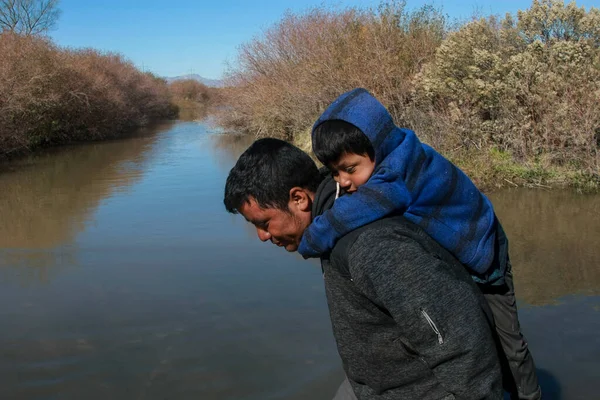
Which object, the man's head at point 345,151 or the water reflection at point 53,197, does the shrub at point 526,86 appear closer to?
the water reflection at point 53,197

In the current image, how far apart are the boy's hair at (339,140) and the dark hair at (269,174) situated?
82 millimetres

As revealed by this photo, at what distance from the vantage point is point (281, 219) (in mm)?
1949

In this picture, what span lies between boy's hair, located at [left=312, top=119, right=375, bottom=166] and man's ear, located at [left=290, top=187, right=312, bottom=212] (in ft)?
0.49

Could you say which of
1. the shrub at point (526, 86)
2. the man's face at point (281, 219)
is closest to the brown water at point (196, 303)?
the shrub at point (526, 86)

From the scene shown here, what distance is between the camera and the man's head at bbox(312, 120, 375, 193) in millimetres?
1867

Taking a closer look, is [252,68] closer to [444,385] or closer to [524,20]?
[524,20]

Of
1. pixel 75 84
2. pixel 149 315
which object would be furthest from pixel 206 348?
pixel 75 84

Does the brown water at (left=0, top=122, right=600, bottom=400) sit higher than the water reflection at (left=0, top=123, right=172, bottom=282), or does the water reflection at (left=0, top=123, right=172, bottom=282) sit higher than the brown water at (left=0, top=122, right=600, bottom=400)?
the water reflection at (left=0, top=123, right=172, bottom=282)

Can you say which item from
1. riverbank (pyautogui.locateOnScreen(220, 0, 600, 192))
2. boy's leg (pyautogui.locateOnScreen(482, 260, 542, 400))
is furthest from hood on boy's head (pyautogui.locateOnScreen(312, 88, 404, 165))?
riverbank (pyautogui.locateOnScreen(220, 0, 600, 192))

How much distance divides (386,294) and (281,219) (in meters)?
0.50

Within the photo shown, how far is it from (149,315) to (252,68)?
81.6 ft

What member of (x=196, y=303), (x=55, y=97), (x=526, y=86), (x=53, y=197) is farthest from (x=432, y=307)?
(x=55, y=97)

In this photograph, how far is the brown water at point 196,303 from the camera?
499 centimetres

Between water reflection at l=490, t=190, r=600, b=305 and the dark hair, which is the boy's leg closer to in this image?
the dark hair
